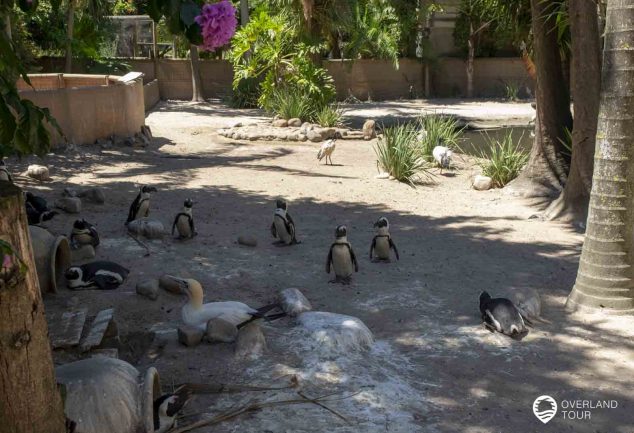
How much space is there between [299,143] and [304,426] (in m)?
13.6

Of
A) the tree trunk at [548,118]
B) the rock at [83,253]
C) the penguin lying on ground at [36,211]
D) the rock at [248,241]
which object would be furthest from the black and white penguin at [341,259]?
the tree trunk at [548,118]

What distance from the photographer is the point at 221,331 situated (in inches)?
221

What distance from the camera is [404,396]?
4914mm

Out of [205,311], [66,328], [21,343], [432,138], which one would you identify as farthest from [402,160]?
[21,343]

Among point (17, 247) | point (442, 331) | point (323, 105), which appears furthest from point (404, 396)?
point (323, 105)

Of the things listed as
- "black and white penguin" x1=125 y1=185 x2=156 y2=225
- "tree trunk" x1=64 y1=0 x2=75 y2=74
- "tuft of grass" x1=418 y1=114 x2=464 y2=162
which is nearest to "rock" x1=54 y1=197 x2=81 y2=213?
"black and white penguin" x1=125 y1=185 x2=156 y2=225

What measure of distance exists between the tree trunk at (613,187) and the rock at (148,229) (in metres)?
4.36

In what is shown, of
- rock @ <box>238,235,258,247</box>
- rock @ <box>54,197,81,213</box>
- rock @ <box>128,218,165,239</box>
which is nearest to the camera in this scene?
rock @ <box>128,218,165,239</box>

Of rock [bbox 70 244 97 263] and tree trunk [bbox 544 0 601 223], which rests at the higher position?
tree trunk [bbox 544 0 601 223]

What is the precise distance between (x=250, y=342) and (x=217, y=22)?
2.86 meters

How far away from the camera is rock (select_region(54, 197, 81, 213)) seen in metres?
9.49

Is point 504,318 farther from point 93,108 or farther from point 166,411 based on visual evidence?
point 93,108

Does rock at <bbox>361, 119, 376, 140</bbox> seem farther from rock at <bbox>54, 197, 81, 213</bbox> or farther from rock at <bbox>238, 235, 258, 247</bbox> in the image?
rock at <bbox>238, 235, 258, 247</bbox>

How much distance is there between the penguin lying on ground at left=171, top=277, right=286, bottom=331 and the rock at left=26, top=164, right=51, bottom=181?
6.50 metres
